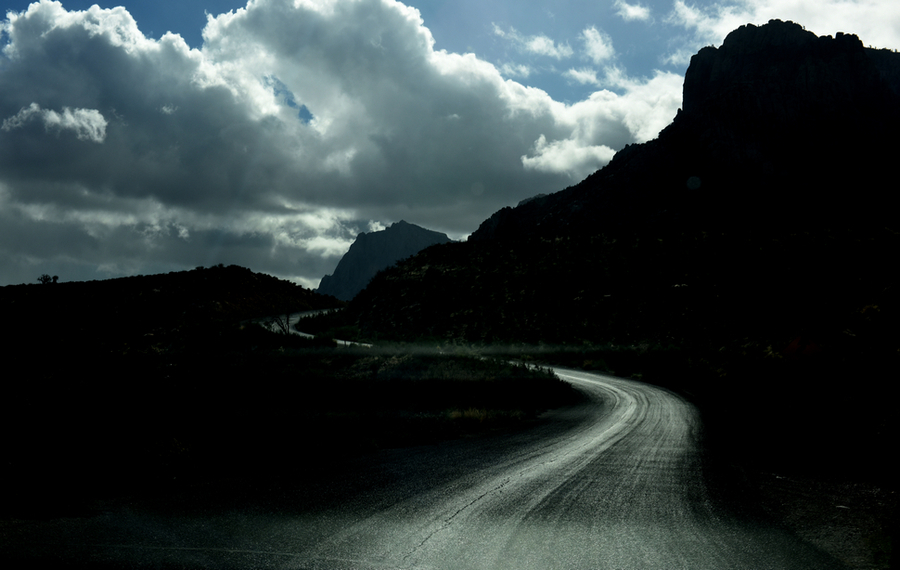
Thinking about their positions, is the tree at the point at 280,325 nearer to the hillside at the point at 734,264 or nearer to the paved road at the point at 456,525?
the hillside at the point at 734,264

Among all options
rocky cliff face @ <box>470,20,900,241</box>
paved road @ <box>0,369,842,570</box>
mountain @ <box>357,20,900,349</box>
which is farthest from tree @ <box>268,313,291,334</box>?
rocky cliff face @ <box>470,20,900,241</box>

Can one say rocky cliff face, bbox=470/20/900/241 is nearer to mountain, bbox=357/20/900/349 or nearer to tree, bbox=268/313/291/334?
mountain, bbox=357/20/900/349

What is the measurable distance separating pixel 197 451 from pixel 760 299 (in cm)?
4218

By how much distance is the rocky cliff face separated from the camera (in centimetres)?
7306

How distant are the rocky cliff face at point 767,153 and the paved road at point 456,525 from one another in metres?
66.3

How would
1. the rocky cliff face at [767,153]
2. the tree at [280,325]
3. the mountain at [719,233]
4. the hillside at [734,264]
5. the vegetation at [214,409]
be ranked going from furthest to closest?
1. the rocky cliff face at [767,153]
2. the mountain at [719,233]
3. the tree at [280,325]
4. the hillside at [734,264]
5. the vegetation at [214,409]

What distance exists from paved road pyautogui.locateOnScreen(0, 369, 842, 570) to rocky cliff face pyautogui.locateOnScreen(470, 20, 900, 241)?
2610 inches

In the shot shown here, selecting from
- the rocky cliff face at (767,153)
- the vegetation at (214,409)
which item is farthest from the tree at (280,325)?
the rocky cliff face at (767,153)

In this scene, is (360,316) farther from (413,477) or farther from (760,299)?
(413,477)

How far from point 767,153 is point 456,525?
92.3 m

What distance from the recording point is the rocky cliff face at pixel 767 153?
240ft

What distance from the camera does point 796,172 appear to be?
76.6 m

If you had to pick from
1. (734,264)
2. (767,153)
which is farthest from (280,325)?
(767,153)

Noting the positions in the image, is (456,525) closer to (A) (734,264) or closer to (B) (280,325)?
(B) (280,325)
